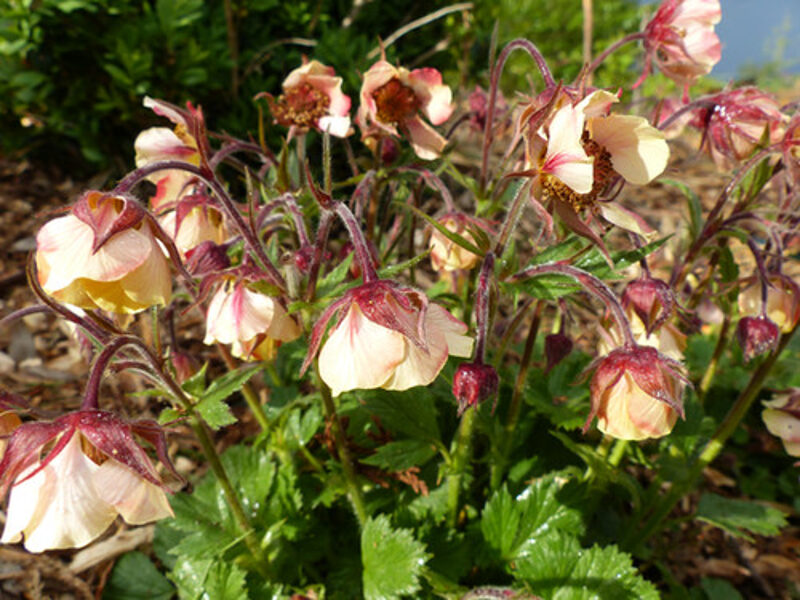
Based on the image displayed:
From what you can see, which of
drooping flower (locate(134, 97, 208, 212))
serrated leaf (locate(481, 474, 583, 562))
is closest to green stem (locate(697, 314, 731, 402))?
serrated leaf (locate(481, 474, 583, 562))

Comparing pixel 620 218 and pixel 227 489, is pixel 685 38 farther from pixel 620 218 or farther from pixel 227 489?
pixel 227 489

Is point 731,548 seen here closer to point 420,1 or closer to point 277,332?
point 277,332

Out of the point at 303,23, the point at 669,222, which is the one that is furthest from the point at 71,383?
the point at 669,222

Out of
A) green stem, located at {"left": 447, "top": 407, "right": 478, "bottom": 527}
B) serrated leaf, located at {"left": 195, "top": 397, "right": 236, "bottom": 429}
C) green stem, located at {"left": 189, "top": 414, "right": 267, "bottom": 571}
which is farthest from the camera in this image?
green stem, located at {"left": 447, "top": 407, "right": 478, "bottom": 527}

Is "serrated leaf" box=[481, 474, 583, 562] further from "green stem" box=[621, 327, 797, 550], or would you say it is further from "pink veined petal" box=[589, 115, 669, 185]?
"pink veined petal" box=[589, 115, 669, 185]

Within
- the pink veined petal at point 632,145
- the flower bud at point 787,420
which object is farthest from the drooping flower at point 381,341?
the flower bud at point 787,420

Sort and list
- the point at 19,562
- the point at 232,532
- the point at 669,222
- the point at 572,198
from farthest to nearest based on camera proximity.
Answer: the point at 669,222 → the point at 19,562 → the point at 232,532 → the point at 572,198
